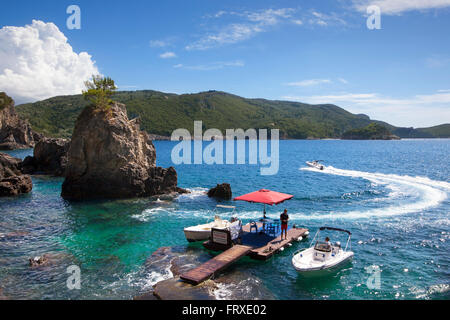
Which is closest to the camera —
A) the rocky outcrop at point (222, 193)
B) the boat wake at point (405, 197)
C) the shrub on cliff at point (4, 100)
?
the boat wake at point (405, 197)

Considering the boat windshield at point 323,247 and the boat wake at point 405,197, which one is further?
the boat wake at point 405,197

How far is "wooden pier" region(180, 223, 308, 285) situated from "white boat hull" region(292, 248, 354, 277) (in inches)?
94.5

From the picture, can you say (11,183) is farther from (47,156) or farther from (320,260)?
(320,260)

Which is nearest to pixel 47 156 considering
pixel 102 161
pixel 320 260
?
pixel 102 161

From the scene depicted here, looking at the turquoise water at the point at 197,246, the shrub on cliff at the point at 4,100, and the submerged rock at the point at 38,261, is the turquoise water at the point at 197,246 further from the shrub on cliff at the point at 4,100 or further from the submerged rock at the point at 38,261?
the shrub on cliff at the point at 4,100

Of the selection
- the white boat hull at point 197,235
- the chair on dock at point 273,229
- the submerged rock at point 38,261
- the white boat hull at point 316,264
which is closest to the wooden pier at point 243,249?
the chair on dock at point 273,229

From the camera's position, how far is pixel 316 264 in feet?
57.9

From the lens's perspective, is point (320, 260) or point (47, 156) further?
point (47, 156)

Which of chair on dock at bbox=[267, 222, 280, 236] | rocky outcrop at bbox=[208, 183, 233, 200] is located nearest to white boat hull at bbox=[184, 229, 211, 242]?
chair on dock at bbox=[267, 222, 280, 236]

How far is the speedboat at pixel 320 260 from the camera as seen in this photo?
684 inches

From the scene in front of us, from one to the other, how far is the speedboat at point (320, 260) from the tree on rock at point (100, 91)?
104ft

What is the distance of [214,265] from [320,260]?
6693mm

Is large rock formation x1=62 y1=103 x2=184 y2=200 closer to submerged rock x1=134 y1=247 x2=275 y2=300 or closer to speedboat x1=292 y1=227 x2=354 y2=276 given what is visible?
submerged rock x1=134 y1=247 x2=275 y2=300
